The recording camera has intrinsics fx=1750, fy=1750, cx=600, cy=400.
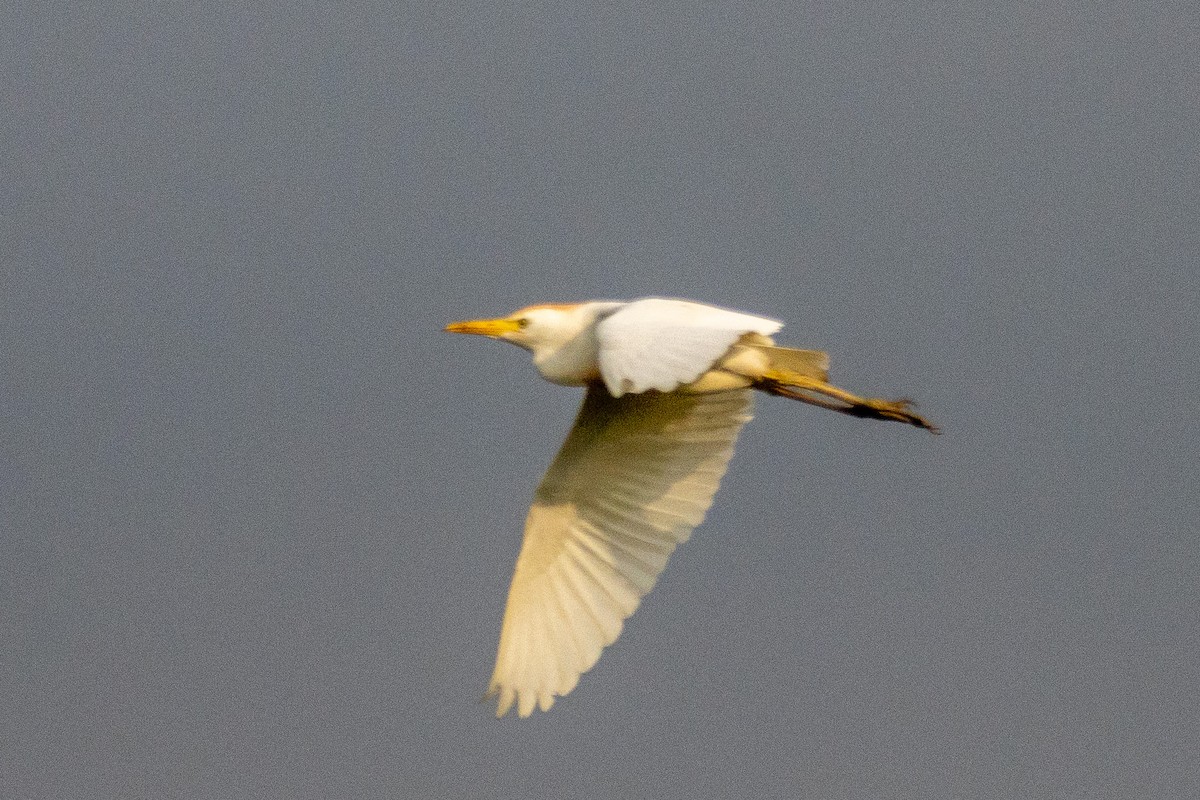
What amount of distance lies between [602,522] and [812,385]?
1.51 meters

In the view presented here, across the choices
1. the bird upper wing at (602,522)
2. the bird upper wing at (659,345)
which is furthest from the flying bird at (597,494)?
the bird upper wing at (659,345)

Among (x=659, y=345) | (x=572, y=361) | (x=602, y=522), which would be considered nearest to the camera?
(x=659, y=345)

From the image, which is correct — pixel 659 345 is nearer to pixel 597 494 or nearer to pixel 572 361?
pixel 572 361

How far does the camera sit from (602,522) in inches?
385

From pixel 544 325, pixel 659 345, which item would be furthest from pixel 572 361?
pixel 659 345

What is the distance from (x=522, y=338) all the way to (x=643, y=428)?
839mm

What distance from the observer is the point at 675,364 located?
724cm

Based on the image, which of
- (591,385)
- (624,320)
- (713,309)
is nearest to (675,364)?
(624,320)

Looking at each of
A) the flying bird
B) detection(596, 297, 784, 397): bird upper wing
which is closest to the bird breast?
the flying bird

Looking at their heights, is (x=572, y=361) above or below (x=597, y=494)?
above

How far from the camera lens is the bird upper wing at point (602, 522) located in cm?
950

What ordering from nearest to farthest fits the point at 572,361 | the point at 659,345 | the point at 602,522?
the point at 659,345 → the point at 572,361 → the point at 602,522

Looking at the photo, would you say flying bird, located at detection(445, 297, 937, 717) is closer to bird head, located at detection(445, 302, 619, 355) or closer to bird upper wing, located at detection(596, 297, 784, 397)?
bird head, located at detection(445, 302, 619, 355)

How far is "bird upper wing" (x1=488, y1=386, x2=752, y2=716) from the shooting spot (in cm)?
950
